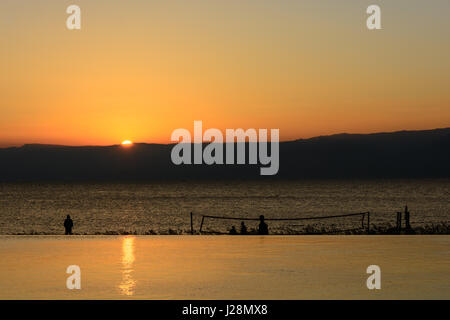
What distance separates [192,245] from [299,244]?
2174mm

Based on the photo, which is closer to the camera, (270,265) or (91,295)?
(91,295)

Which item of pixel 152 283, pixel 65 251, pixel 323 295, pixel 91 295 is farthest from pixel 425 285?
pixel 65 251

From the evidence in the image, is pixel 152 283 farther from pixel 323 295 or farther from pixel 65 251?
pixel 65 251

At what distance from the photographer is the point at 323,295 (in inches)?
313

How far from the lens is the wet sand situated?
26.7 ft

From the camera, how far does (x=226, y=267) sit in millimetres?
10289

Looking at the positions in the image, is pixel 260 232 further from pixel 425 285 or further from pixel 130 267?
pixel 425 285

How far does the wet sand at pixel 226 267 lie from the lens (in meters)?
8.15

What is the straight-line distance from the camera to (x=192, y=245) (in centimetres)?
1366
